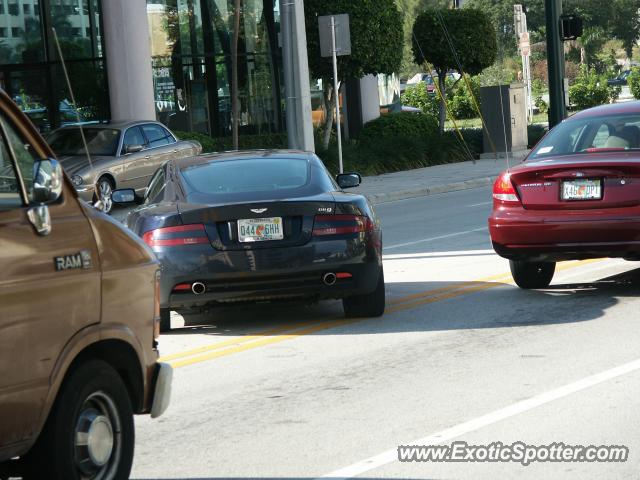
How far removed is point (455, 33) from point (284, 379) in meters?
26.1

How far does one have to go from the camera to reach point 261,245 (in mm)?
9938

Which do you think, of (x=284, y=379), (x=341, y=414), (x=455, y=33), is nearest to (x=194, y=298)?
(x=284, y=379)

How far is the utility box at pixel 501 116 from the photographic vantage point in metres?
33.8

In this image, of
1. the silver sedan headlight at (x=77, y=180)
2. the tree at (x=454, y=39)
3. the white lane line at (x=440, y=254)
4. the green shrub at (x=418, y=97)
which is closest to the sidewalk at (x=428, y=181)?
the tree at (x=454, y=39)

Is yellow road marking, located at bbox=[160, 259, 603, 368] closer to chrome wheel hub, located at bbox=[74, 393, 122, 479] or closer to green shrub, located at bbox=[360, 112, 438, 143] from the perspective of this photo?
chrome wheel hub, located at bbox=[74, 393, 122, 479]

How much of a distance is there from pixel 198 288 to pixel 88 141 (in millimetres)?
14787

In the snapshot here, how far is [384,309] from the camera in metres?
11.1

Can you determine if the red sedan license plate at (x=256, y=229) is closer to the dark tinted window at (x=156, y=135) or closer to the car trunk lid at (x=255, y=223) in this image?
the car trunk lid at (x=255, y=223)

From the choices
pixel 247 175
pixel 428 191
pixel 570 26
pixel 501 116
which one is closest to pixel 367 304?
pixel 247 175

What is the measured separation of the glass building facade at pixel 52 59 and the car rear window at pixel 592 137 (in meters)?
20.3

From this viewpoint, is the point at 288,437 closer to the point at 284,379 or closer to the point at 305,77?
the point at 284,379

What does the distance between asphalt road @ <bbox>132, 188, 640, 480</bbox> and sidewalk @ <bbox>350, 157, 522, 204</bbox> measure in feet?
40.6

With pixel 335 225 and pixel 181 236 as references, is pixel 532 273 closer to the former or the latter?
pixel 335 225

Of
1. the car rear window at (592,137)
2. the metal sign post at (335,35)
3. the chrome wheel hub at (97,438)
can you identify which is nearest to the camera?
the chrome wheel hub at (97,438)
